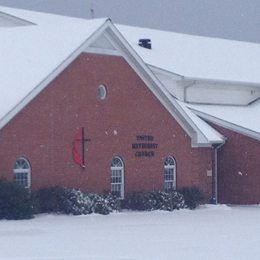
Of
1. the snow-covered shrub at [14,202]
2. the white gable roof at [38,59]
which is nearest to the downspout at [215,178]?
the white gable roof at [38,59]

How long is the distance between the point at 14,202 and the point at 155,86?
34.7 feet

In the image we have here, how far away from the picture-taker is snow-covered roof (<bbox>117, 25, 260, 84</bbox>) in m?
47.4

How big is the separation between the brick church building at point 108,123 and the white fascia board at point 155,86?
0.04 meters

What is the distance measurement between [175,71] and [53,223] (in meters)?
18.8

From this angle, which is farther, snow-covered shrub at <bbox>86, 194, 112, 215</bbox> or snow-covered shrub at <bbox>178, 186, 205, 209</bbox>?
snow-covered shrub at <bbox>178, 186, 205, 209</bbox>

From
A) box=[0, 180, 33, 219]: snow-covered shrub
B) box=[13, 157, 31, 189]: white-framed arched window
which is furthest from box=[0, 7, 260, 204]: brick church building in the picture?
box=[0, 180, 33, 219]: snow-covered shrub

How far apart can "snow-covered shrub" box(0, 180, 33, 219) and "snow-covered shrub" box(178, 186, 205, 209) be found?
976 cm

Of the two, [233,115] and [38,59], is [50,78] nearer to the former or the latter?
[38,59]

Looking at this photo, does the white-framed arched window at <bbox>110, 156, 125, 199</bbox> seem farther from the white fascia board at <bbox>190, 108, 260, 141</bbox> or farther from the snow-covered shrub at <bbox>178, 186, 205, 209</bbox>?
the white fascia board at <bbox>190, 108, 260, 141</bbox>

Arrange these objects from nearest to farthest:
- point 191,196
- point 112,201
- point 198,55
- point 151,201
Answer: point 112,201
point 151,201
point 191,196
point 198,55

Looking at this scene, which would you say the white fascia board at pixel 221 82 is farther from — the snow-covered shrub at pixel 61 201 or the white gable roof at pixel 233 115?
the snow-covered shrub at pixel 61 201

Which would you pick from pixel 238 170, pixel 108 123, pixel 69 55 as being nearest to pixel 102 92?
pixel 108 123

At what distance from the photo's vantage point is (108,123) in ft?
116

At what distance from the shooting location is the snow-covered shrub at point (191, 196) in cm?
3741
